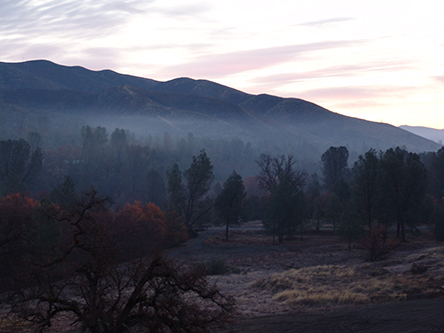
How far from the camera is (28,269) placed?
35.0 feet

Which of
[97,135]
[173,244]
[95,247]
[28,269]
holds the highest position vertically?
[97,135]

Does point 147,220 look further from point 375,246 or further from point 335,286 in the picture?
point 335,286

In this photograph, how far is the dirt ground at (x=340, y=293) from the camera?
18.3 meters

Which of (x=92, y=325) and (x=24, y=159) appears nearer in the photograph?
(x=92, y=325)

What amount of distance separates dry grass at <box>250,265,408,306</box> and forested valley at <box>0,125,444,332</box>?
5.20 m

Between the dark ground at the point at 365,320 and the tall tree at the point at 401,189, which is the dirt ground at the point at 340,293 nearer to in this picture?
the dark ground at the point at 365,320

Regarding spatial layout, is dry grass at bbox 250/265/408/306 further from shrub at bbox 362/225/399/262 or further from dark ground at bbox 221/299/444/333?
shrub at bbox 362/225/399/262

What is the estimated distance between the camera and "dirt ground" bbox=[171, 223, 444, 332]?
18344 millimetres

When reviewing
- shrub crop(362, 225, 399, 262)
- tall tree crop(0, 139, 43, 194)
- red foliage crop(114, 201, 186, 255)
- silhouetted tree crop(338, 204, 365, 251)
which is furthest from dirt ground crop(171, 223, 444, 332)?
tall tree crop(0, 139, 43, 194)

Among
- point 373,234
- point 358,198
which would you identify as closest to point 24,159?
point 358,198

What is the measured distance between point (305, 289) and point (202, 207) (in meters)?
41.4

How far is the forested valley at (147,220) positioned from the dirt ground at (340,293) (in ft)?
8.79

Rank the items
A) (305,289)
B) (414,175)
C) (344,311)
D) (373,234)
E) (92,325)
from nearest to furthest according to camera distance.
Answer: (92,325)
(344,311)
(305,289)
(373,234)
(414,175)

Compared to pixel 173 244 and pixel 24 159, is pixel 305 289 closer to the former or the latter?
pixel 173 244
